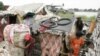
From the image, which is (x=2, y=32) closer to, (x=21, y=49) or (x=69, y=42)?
(x=21, y=49)

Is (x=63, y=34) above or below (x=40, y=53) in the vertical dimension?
above

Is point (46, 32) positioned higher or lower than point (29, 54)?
higher

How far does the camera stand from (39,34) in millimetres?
9984

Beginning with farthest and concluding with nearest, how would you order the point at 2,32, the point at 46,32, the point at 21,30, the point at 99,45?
the point at 2,32 < the point at 21,30 < the point at 46,32 < the point at 99,45

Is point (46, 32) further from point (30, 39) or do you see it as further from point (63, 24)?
point (63, 24)

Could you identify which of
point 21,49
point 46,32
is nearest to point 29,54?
point 21,49

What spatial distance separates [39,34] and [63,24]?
109 cm

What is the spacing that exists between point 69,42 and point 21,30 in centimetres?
175

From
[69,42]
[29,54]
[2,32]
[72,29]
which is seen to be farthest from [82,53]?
[2,32]

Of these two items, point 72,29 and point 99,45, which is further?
point 72,29

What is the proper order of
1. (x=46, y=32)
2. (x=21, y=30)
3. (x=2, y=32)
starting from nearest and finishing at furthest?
(x=46, y=32) < (x=21, y=30) < (x=2, y=32)

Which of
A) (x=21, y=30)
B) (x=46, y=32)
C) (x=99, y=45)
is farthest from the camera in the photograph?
(x=21, y=30)

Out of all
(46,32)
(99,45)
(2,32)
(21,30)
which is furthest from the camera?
(2,32)

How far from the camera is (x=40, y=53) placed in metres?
9.95
